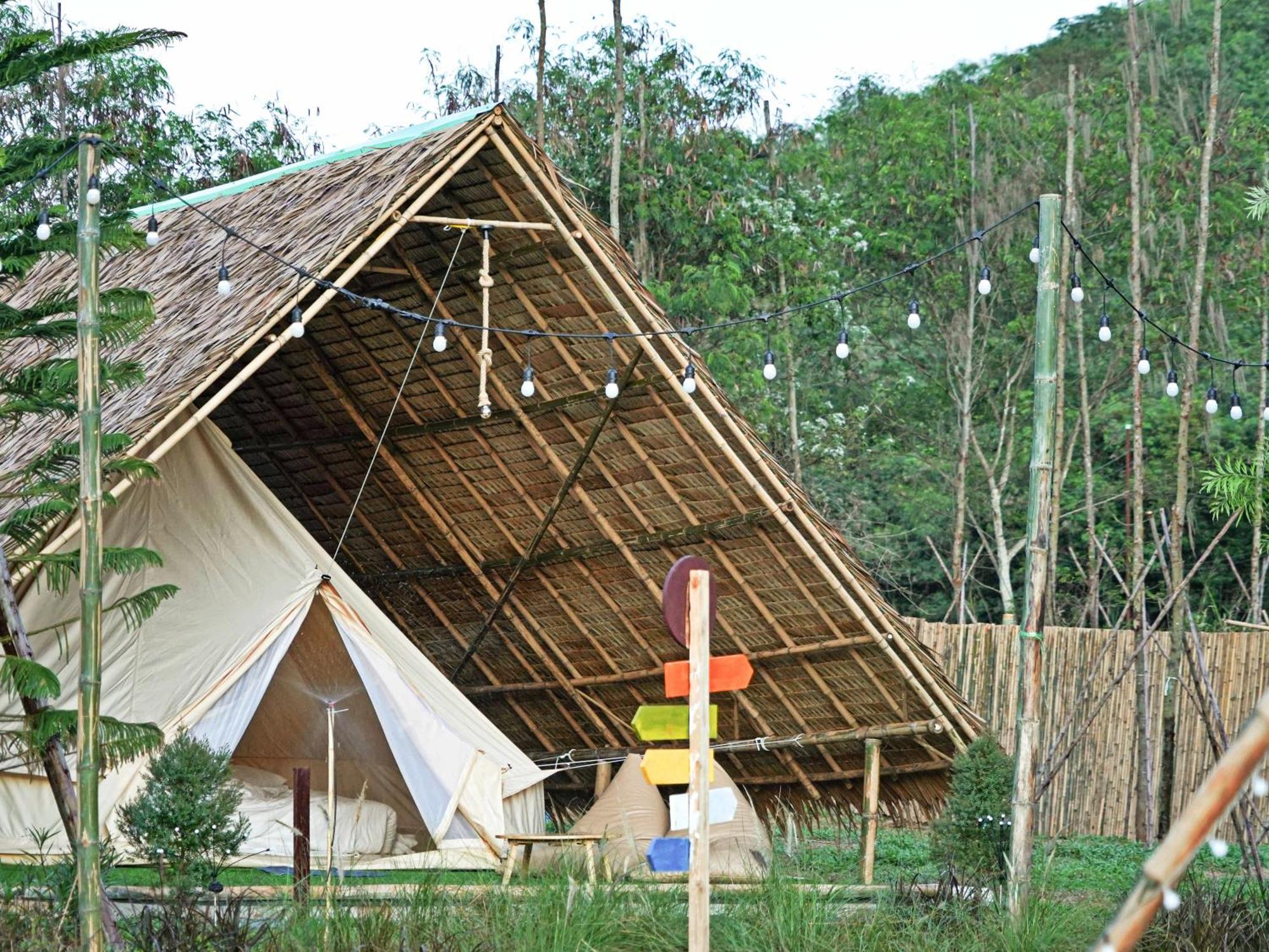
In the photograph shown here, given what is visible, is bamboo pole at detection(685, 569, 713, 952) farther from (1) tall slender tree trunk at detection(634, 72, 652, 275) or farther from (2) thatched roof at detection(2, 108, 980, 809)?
(1) tall slender tree trunk at detection(634, 72, 652, 275)

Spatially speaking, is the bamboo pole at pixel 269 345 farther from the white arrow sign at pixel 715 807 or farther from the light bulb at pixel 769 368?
the white arrow sign at pixel 715 807

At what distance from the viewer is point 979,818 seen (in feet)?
19.0

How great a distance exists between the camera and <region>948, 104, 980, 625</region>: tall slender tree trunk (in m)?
13.1

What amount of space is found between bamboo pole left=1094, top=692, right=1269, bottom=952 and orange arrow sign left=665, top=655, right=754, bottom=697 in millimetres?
2410

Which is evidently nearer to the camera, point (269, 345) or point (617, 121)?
point (269, 345)

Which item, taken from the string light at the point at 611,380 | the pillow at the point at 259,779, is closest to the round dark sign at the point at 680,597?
the string light at the point at 611,380

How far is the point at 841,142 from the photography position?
14859 millimetres

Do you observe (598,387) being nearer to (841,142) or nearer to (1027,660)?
(1027,660)

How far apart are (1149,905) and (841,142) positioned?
1381 cm

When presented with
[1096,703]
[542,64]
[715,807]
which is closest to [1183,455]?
[1096,703]

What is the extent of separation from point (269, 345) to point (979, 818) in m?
3.17

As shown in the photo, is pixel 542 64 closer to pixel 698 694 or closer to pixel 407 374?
pixel 407 374

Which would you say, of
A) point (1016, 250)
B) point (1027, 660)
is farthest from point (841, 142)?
→ point (1027, 660)

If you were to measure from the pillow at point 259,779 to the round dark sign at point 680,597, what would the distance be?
3.78m
